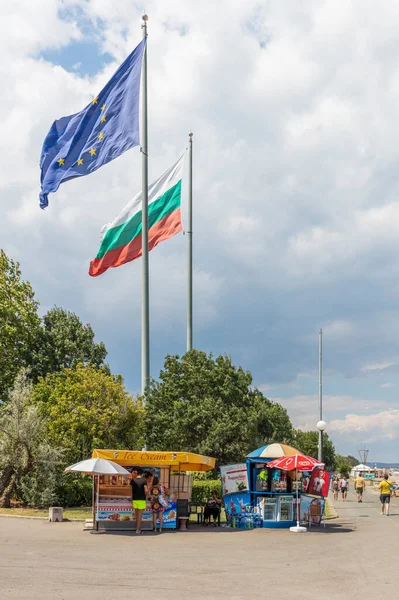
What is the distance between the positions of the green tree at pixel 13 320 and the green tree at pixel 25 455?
1787 centimetres

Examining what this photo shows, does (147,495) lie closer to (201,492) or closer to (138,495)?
(138,495)

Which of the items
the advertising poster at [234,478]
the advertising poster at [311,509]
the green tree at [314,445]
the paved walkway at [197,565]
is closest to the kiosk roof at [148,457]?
the advertising poster at [234,478]

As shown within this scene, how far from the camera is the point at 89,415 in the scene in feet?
104

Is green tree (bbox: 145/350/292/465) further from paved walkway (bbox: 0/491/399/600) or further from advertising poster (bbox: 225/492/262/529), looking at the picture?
paved walkway (bbox: 0/491/399/600)

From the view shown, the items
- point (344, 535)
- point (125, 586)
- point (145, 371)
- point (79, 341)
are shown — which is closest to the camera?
point (125, 586)

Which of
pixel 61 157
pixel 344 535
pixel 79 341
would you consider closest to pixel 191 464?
pixel 344 535

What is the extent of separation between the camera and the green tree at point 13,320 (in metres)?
47.0

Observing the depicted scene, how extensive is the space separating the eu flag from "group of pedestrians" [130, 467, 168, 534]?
1610 centimetres

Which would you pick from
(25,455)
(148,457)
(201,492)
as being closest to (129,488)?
(148,457)

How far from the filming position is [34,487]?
28938 millimetres

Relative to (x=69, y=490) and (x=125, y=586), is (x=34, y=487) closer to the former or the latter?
(x=69, y=490)

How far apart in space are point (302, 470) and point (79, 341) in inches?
1269

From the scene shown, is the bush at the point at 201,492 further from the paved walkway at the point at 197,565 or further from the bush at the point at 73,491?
the paved walkway at the point at 197,565

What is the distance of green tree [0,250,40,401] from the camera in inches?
1852
